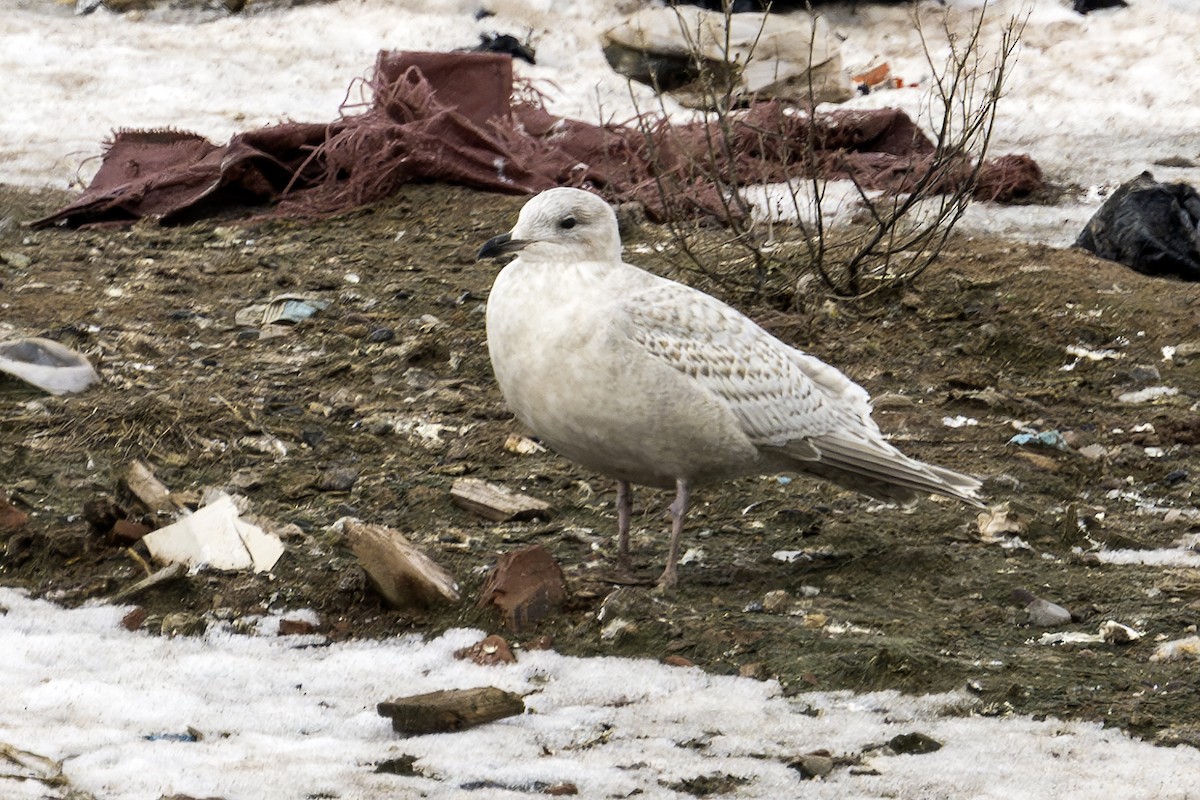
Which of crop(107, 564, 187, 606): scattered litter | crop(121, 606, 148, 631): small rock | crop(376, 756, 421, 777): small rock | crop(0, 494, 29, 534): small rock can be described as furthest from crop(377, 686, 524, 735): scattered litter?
crop(0, 494, 29, 534): small rock

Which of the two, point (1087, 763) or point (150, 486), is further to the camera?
point (150, 486)

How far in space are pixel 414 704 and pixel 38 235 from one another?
5379 mm

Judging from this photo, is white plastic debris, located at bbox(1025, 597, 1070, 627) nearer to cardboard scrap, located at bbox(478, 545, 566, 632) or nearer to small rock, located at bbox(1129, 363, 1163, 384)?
cardboard scrap, located at bbox(478, 545, 566, 632)

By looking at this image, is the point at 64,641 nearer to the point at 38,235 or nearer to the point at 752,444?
the point at 752,444

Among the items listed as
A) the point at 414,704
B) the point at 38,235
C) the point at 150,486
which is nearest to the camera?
the point at 414,704

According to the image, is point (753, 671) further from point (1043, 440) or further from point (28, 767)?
point (1043, 440)

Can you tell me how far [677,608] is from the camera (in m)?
3.95

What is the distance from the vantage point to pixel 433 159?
7980 mm

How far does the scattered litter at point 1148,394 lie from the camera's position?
232 inches

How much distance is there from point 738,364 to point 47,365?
2.55 meters

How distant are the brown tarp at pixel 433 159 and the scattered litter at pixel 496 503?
10.2 feet

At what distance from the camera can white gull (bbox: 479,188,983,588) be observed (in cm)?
384

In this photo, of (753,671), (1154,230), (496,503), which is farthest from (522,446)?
(1154,230)

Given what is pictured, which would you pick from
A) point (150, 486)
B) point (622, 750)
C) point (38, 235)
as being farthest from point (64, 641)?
point (38, 235)
